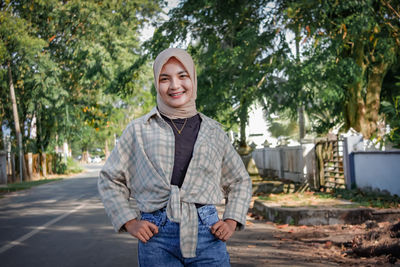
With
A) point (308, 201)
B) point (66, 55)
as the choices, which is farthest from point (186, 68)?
point (66, 55)

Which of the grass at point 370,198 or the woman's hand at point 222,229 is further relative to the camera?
the grass at point 370,198

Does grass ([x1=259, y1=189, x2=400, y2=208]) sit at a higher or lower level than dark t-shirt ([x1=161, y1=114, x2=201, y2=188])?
lower

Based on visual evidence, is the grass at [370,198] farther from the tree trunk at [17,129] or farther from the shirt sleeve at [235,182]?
the tree trunk at [17,129]

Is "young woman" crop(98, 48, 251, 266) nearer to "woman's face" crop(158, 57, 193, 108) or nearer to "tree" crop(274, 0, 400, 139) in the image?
"woman's face" crop(158, 57, 193, 108)

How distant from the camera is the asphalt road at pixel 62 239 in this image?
6.50 meters

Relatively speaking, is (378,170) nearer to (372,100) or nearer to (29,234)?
(372,100)

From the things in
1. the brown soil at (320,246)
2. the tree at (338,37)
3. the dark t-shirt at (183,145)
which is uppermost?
the tree at (338,37)

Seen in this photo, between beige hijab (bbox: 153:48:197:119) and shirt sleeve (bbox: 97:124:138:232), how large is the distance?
0.20m

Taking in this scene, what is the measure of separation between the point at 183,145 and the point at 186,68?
39cm

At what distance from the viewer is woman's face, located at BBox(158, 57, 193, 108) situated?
2562 millimetres

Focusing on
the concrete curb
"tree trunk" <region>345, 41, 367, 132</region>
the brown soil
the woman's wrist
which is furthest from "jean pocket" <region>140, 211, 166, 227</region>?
"tree trunk" <region>345, 41, 367, 132</region>

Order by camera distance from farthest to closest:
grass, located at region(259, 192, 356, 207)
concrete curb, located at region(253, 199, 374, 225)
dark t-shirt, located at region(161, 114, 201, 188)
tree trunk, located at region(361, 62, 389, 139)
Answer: tree trunk, located at region(361, 62, 389, 139) → grass, located at region(259, 192, 356, 207) → concrete curb, located at region(253, 199, 374, 225) → dark t-shirt, located at region(161, 114, 201, 188)

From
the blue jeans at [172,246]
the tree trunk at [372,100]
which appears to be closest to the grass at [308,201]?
the tree trunk at [372,100]

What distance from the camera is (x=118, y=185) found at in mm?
2510
